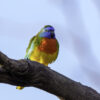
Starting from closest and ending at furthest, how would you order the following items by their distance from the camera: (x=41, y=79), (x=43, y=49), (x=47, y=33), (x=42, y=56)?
(x=41, y=79), (x=42, y=56), (x=43, y=49), (x=47, y=33)

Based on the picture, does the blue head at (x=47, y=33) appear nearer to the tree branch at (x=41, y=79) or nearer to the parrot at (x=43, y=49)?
the parrot at (x=43, y=49)

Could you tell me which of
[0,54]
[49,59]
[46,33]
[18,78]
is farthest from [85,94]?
[46,33]

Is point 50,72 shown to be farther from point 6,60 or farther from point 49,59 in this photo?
point 49,59

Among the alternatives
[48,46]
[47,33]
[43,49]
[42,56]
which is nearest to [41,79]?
[42,56]

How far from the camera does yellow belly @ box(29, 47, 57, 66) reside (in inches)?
242

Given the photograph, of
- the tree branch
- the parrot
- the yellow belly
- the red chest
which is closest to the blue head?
the parrot

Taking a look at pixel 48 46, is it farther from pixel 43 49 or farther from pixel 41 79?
pixel 41 79

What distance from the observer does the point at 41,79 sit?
10.3 feet

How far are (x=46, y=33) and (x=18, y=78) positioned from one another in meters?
4.14

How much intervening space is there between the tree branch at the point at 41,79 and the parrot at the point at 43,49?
2.59 meters

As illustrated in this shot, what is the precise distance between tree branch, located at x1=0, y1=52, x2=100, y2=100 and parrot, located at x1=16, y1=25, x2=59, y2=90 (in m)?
2.59

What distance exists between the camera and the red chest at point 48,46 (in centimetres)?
632

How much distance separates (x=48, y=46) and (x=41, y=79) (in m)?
3.29

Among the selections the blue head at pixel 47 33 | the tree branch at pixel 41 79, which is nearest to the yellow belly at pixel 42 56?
the blue head at pixel 47 33
